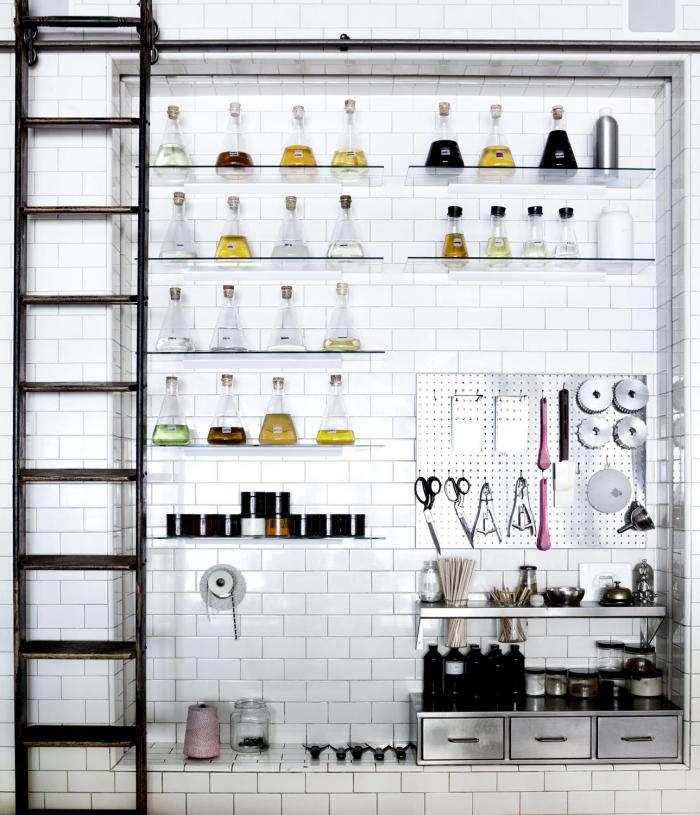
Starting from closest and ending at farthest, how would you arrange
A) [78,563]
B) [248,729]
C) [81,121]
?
[78,563], [81,121], [248,729]

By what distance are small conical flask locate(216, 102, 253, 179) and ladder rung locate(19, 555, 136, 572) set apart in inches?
63.6

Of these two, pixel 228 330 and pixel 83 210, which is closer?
pixel 83 210

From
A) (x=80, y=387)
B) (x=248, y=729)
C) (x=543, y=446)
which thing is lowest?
(x=248, y=729)

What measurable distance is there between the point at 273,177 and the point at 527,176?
3.50 feet

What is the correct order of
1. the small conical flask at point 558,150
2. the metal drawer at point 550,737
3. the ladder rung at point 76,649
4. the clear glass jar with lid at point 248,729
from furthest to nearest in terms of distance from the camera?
1. the small conical flask at point 558,150
2. the clear glass jar with lid at point 248,729
3. the metal drawer at point 550,737
4. the ladder rung at point 76,649

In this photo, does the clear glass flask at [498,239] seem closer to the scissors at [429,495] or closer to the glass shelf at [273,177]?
the glass shelf at [273,177]

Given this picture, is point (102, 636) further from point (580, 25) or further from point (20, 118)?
point (580, 25)

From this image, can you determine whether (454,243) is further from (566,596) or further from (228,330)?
(566,596)

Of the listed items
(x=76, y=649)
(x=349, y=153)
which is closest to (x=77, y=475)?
(x=76, y=649)

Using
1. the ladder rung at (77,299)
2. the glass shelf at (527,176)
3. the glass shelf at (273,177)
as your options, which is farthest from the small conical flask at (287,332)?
the glass shelf at (527,176)

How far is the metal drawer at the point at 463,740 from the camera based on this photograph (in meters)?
3.63

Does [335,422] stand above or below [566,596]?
above

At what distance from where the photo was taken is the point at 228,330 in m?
3.89

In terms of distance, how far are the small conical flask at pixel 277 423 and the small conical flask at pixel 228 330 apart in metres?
0.22
